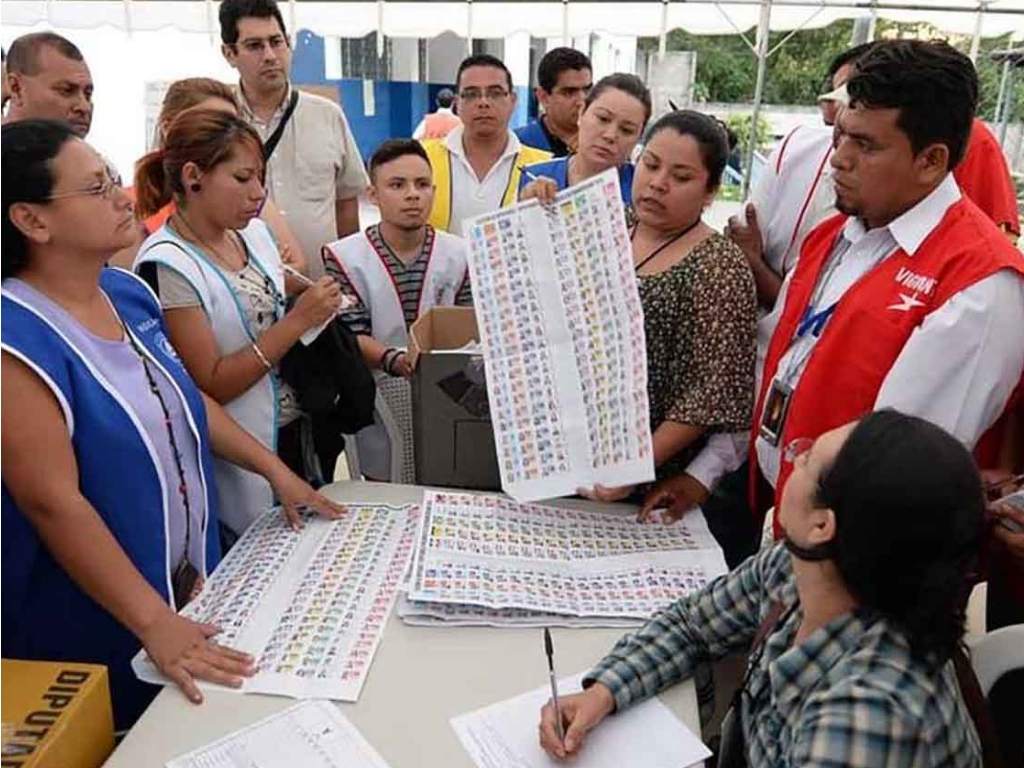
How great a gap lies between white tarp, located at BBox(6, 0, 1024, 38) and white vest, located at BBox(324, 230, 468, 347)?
5535mm

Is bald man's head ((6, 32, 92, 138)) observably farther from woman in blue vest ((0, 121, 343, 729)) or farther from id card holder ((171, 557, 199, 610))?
id card holder ((171, 557, 199, 610))

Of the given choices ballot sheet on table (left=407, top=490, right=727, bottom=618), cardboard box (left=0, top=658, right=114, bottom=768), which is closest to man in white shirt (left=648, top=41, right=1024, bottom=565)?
ballot sheet on table (left=407, top=490, right=727, bottom=618)

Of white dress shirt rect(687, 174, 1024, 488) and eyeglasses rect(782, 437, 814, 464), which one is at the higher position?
white dress shirt rect(687, 174, 1024, 488)

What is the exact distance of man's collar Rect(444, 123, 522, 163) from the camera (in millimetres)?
2500

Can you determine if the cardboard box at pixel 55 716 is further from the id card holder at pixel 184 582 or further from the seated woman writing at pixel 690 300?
the seated woman writing at pixel 690 300

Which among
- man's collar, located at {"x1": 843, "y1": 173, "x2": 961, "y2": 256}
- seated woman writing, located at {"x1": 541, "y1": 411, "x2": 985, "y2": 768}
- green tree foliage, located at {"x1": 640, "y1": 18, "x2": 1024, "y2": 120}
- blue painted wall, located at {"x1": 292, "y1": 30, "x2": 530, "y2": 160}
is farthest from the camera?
green tree foliage, located at {"x1": 640, "y1": 18, "x2": 1024, "y2": 120}

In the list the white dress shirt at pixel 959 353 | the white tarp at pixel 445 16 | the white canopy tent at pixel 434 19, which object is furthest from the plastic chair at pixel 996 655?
the white tarp at pixel 445 16

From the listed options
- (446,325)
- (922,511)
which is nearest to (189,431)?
(446,325)

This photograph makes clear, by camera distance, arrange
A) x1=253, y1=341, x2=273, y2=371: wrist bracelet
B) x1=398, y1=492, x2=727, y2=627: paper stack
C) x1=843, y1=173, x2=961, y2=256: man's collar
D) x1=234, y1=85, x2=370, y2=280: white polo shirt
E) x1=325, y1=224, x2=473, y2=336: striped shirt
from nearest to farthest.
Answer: x1=398, y1=492, x2=727, y2=627: paper stack, x1=843, y1=173, x2=961, y2=256: man's collar, x1=253, y1=341, x2=273, y2=371: wrist bracelet, x1=325, y1=224, x2=473, y2=336: striped shirt, x1=234, y1=85, x2=370, y2=280: white polo shirt

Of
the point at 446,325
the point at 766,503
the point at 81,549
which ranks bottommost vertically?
the point at 766,503

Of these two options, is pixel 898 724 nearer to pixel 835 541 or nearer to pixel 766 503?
pixel 835 541

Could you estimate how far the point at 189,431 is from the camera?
1.35m

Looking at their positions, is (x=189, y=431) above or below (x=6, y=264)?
below

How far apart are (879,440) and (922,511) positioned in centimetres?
8
